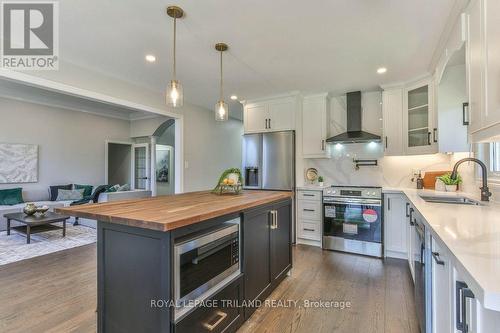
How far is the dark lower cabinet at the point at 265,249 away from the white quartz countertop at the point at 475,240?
1.21m

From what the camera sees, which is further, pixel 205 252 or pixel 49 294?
pixel 49 294

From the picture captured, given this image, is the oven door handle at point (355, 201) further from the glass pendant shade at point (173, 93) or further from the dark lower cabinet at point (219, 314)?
the glass pendant shade at point (173, 93)

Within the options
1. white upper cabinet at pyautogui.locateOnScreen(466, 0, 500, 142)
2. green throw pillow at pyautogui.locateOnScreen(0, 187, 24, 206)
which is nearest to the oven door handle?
white upper cabinet at pyautogui.locateOnScreen(466, 0, 500, 142)

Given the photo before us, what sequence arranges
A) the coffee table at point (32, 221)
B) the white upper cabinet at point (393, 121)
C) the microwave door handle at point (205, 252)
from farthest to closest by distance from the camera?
the coffee table at point (32, 221) < the white upper cabinet at point (393, 121) < the microwave door handle at point (205, 252)

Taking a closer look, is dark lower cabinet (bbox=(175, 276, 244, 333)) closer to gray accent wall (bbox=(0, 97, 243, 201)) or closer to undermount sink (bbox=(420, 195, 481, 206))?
undermount sink (bbox=(420, 195, 481, 206))

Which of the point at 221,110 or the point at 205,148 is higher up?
the point at 221,110

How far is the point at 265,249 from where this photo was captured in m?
2.29

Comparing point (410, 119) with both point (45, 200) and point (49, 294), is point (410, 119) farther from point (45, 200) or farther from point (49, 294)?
point (45, 200)

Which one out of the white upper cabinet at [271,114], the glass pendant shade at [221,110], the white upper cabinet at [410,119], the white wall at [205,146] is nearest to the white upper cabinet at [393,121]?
the white upper cabinet at [410,119]

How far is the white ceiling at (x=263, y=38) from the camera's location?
1.98 metres

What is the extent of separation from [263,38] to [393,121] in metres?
2.34

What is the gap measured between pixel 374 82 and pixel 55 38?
3.94 meters

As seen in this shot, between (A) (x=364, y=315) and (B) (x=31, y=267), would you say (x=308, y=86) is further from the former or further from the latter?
(B) (x=31, y=267)

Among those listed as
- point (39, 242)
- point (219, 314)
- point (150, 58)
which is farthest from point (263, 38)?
point (39, 242)
